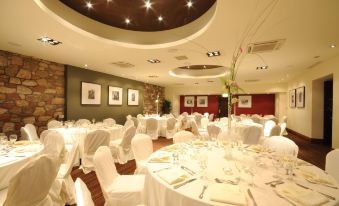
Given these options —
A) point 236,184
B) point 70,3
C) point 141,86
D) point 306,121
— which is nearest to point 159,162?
point 236,184

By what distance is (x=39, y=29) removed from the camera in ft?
12.5

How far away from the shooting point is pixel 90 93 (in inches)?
314

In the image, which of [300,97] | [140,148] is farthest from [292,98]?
[140,148]

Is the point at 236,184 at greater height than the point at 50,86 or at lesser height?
lesser

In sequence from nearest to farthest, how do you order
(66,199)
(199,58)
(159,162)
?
1. (159,162)
2. (66,199)
3. (199,58)

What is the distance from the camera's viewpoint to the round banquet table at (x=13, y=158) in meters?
1.96

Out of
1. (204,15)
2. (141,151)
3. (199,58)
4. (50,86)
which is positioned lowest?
(141,151)

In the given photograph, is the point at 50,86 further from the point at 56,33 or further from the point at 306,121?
the point at 306,121

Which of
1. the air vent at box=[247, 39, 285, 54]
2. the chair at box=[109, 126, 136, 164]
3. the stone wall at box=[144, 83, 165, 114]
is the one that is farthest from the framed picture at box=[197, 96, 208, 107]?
the chair at box=[109, 126, 136, 164]

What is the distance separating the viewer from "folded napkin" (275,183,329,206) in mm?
1213

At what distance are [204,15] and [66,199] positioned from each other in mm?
4157

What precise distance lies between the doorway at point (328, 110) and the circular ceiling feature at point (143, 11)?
23.6 feet

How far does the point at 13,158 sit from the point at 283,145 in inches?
141

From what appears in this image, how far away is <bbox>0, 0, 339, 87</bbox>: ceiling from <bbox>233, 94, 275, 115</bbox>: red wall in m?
7.06
